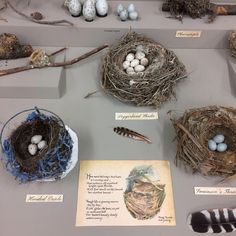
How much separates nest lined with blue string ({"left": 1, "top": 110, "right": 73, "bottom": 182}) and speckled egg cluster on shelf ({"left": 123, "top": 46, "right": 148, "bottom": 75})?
0.44 metres

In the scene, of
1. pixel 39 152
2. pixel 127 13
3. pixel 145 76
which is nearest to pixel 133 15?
pixel 127 13

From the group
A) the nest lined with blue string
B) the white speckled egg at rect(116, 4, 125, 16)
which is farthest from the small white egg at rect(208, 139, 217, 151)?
the white speckled egg at rect(116, 4, 125, 16)

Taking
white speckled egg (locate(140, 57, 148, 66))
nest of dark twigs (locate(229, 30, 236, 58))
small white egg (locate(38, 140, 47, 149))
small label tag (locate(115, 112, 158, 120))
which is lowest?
small label tag (locate(115, 112, 158, 120))

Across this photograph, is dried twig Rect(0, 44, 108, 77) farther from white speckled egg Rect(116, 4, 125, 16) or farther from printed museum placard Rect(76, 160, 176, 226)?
printed museum placard Rect(76, 160, 176, 226)

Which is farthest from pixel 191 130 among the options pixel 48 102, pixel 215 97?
pixel 48 102

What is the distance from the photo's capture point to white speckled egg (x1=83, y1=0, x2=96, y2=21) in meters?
1.48

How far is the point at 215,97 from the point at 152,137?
1.23 ft

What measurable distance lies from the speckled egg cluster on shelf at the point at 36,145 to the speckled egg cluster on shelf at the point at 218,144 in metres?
0.64

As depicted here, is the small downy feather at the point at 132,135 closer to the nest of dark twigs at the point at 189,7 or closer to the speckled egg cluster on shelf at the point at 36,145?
the speckled egg cluster on shelf at the point at 36,145

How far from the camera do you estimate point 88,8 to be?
1.48 meters

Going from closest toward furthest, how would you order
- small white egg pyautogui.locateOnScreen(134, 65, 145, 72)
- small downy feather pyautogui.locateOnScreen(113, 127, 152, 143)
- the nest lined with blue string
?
the nest lined with blue string < small downy feather pyautogui.locateOnScreen(113, 127, 152, 143) < small white egg pyautogui.locateOnScreen(134, 65, 145, 72)

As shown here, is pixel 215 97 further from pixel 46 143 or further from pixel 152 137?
pixel 46 143

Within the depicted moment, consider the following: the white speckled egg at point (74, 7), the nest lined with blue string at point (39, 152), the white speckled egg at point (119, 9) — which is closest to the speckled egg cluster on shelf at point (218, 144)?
A: the nest lined with blue string at point (39, 152)

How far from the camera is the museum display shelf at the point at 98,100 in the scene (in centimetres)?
112
